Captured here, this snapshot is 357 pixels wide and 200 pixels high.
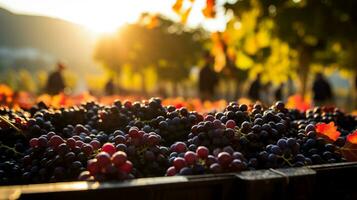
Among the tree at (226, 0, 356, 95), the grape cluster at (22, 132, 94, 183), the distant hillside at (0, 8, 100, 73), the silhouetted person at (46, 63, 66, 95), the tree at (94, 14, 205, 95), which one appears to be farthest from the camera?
the distant hillside at (0, 8, 100, 73)

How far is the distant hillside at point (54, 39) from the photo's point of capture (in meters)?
137

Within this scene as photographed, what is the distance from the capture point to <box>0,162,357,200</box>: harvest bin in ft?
5.09

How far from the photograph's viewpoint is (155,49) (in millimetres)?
47406

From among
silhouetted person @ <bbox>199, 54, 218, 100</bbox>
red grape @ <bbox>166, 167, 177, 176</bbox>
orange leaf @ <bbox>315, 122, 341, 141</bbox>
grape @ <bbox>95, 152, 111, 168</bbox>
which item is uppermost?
silhouetted person @ <bbox>199, 54, 218, 100</bbox>

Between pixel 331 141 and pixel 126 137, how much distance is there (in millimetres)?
1171

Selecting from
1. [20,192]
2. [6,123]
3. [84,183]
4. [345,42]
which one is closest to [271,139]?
[84,183]

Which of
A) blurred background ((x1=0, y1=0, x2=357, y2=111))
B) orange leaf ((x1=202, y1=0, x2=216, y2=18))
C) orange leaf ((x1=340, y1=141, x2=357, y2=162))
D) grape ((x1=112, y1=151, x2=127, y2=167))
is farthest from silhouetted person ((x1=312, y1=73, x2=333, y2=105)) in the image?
grape ((x1=112, y1=151, x2=127, y2=167))

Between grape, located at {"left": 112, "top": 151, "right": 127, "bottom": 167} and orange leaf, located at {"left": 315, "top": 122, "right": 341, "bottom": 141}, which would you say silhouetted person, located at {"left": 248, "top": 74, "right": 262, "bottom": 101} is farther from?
grape, located at {"left": 112, "top": 151, "right": 127, "bottom": 167}

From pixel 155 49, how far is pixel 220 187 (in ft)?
151

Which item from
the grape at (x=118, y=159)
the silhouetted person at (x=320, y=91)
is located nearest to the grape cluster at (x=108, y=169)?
the grape at (x=118, y=159)

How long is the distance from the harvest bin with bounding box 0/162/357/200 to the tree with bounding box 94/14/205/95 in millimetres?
45203

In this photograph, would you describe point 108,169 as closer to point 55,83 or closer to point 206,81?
point 206,81

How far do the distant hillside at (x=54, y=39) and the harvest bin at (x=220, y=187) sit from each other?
136081 mm

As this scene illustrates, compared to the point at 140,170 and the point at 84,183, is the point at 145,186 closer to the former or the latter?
the point at 84,183
